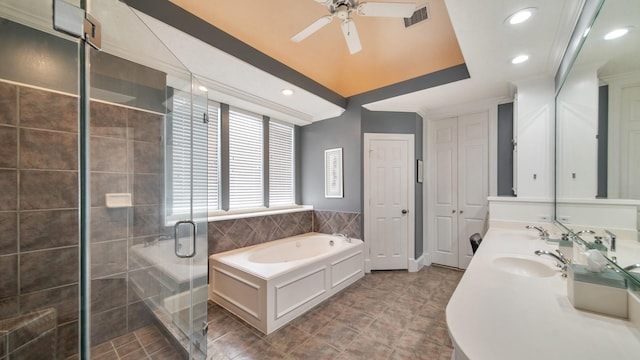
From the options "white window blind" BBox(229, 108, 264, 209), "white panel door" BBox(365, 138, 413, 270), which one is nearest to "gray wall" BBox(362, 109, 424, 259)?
"white panel door" BBox(365, 138, 413, 270)

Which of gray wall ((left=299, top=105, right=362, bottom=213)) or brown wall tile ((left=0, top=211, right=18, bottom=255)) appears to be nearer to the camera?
brown wall tile ((left=0, top=211, right=18, bottom=255))

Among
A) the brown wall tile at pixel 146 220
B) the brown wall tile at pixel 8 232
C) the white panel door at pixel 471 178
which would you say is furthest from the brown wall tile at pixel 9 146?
the white panel door at pixel 471 178

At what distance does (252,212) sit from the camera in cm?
329

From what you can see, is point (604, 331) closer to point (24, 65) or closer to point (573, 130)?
point (573, 130)

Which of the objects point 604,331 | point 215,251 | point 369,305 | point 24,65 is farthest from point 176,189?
point 604,331

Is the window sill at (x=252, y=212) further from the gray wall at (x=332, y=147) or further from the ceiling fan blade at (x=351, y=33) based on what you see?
the ceiling fan blade at (x=351, y=33)

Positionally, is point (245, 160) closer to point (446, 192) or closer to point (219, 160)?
point (219, 160)

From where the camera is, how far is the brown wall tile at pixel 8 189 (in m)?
1.37

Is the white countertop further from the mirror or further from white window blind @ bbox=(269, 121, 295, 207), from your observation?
white window blind @ bbox=(269, 121, 295, 207)

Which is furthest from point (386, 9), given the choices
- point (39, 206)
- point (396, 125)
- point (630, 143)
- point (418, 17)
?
point (39, 206)

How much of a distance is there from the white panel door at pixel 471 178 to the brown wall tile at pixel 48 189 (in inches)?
170

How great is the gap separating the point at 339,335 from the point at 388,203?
6.58ft

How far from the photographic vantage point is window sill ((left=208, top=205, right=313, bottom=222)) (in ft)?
9.34

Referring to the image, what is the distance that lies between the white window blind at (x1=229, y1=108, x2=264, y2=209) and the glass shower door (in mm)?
1003
